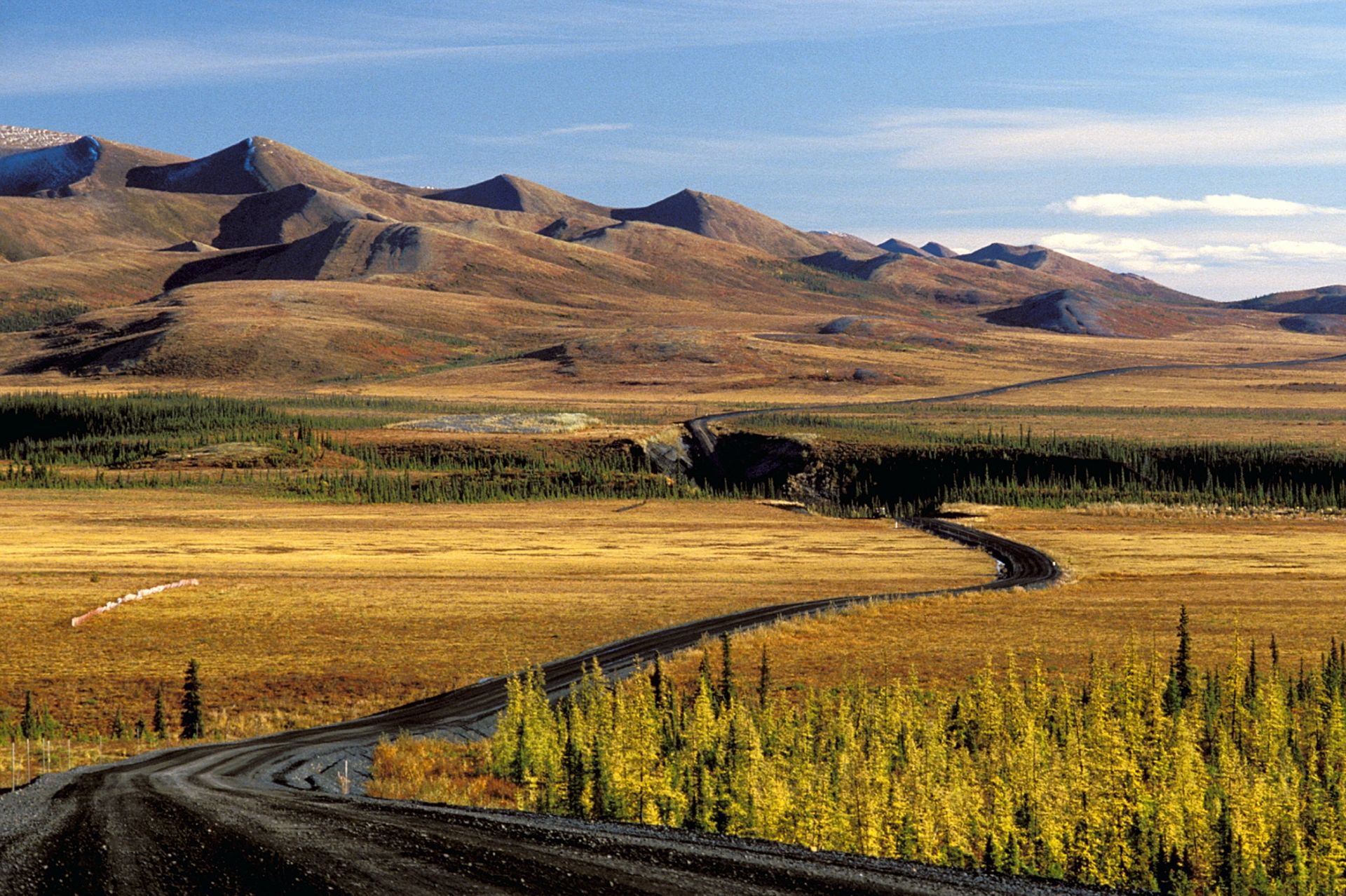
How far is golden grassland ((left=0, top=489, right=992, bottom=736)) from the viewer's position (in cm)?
5681

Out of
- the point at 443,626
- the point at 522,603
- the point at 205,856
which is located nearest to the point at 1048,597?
the point at 522,603

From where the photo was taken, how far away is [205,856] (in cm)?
2058

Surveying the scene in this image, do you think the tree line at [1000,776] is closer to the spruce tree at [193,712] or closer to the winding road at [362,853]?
the winding road at [362,853]

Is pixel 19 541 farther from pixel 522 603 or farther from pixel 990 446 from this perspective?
pixel 990 446

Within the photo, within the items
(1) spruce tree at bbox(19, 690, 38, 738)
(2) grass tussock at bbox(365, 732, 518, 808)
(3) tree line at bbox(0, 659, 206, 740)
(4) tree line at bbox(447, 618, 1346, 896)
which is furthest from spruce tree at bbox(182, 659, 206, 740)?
(4) tree line at bbox(447, 618, 1346, 896)

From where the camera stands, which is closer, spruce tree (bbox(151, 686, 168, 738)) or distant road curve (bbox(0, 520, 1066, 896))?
distant road curve (bbox(0, 520, 1066, 896))

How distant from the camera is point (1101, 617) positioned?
73.6 m

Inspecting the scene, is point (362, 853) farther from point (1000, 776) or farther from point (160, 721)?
point (160, 721)

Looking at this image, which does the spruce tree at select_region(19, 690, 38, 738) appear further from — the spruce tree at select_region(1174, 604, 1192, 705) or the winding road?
the spruce tree at select_region(1174, 604, 1192, 705)

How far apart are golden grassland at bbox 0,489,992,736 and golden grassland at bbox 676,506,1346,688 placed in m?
9.26

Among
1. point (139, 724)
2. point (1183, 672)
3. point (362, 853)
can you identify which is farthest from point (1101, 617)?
point (362, 853)

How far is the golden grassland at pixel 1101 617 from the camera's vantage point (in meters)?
58.6

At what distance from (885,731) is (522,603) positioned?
47.3m

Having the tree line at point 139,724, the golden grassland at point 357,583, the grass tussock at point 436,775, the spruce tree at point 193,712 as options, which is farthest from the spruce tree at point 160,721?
the grass tussock at point 436,775
